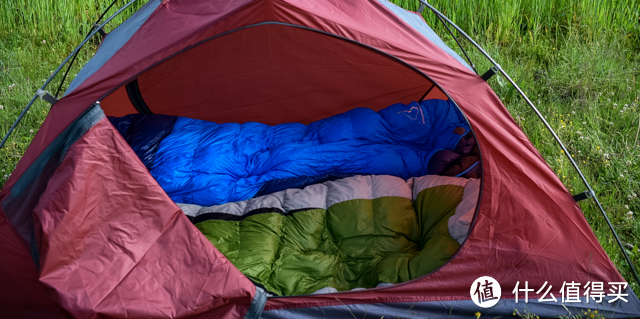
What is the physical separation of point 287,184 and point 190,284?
3.11ft

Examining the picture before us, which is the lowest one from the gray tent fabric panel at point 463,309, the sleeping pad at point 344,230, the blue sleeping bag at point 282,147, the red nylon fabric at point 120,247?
the gray tent fabric panel at point 463,309

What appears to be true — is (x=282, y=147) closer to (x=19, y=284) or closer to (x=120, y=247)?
(x=120, y=247)

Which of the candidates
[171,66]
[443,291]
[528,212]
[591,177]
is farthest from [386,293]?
[171,66]

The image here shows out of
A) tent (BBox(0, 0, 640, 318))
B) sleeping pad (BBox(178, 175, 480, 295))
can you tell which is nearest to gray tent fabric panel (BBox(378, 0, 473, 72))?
tent (BBox(0, 0, 640, 318))

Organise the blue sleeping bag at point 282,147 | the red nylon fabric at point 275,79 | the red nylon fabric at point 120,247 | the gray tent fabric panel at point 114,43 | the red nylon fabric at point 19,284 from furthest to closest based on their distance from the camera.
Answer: the red nylon fabric at point 275,79 < the blue sleeping bag at point 282,147 < the gray tent fabric panel at point 114,43 < the red nylon fabric at point 19,284 < the red nylon fabric at point 120,247

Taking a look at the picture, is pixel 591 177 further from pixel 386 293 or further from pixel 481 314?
pixel 386 293

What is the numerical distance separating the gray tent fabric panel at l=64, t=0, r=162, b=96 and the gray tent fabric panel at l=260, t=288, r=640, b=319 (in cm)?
124

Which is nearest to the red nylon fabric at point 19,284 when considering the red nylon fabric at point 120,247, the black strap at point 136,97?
the red nylon fabric at point 120,247

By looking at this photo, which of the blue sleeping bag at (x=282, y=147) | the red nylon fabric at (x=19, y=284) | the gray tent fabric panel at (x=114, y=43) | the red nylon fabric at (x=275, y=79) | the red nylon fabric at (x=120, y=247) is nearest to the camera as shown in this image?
the red nylon fabric at (x=120, y=247)

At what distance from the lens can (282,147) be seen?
258 cm

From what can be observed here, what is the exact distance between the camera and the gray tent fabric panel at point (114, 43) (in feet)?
6.04

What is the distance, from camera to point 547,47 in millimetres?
3299

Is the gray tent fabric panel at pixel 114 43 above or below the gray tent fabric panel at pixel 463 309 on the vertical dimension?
above

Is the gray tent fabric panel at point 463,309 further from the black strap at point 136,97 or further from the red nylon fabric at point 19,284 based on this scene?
the black strap at point 136,97
